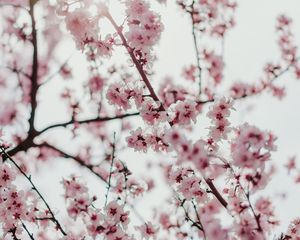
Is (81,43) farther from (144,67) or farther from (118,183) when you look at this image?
(118,183)

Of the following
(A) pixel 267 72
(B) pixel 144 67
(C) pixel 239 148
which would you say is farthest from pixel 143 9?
(A) pixel 267 72

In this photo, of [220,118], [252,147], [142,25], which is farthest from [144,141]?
[252,147]

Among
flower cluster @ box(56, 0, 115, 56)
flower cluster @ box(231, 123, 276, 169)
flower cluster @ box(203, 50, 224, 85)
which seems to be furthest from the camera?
flower cluster @ box(203, 50, 224, 85)

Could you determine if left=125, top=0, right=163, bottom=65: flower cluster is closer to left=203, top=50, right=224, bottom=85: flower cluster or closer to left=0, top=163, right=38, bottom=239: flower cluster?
left=0, top=163, right=38, bottom=239: flower cluster

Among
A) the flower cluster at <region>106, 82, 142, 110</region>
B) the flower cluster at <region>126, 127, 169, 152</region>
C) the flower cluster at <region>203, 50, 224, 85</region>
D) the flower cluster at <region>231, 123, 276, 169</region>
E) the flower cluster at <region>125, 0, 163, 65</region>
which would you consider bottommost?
the flower cluster at <region>231, 123, 276, 169</region>

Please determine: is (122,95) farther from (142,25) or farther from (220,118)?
(220,118)

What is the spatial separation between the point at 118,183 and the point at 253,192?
3001 millimetres

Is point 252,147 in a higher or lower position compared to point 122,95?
lower

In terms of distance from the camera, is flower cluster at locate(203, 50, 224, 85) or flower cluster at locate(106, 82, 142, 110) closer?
flower cluster at locate(106, 82, 142, 110)

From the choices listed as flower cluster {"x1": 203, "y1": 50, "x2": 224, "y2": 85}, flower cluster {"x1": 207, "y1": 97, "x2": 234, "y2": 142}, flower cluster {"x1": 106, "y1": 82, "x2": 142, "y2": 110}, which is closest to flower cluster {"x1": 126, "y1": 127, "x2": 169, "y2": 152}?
flower cluster {"x1": 106, "y1": 82, "x2": 142, "y2": 110}

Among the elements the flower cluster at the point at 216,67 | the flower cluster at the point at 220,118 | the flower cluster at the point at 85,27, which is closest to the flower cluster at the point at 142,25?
the flower cluster at the point at 85,27

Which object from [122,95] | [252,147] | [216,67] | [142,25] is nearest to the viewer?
[252,147]

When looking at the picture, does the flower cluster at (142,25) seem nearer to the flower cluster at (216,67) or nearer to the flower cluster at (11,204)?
the flower cluster at (11,204)

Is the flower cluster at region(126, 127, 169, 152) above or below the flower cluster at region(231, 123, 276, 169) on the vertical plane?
above
